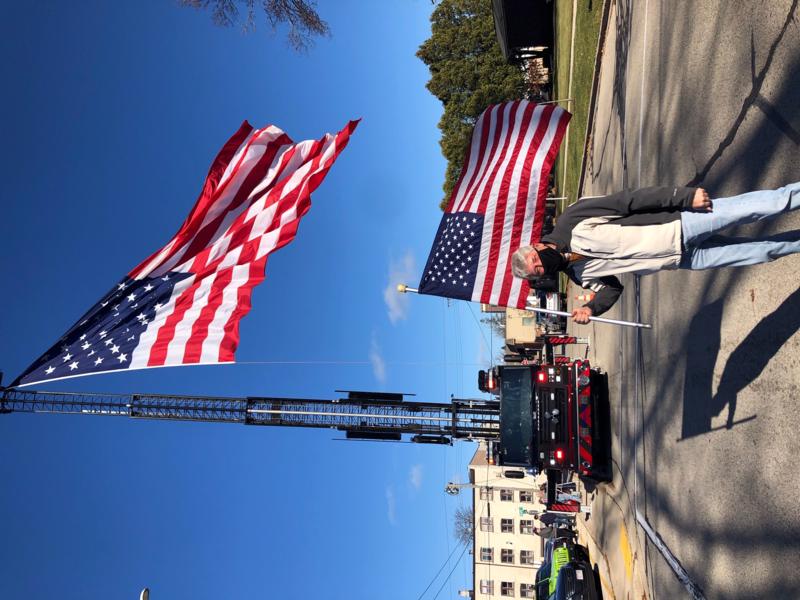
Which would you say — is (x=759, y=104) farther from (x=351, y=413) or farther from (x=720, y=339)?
(x=351, y=413)

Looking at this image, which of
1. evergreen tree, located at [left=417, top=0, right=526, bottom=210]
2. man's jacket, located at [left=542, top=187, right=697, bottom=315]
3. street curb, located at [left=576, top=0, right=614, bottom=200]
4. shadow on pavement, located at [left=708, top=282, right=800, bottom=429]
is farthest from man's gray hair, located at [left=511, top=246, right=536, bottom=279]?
evergreen tree, located at [left=417, top=0, right=526, bottom=210]

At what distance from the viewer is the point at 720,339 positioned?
5.29m

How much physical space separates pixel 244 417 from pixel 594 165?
1493 centimetres

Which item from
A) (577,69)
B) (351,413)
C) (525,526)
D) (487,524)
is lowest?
(487,524)

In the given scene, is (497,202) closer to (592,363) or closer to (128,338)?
(128,338)

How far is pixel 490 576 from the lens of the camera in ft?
137

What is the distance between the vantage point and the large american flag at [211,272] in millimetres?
6359

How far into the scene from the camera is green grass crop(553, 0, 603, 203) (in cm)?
1483

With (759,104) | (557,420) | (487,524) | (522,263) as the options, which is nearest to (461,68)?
(557,420)

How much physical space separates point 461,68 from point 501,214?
97.4 feet

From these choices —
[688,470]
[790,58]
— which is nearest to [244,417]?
[688,470]

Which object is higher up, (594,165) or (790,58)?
(594,165)

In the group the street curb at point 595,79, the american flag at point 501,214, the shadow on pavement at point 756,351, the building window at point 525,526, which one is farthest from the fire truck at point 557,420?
the building window at point 525,526

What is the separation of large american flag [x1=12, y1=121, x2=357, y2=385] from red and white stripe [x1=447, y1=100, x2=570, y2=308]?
2200 mm
